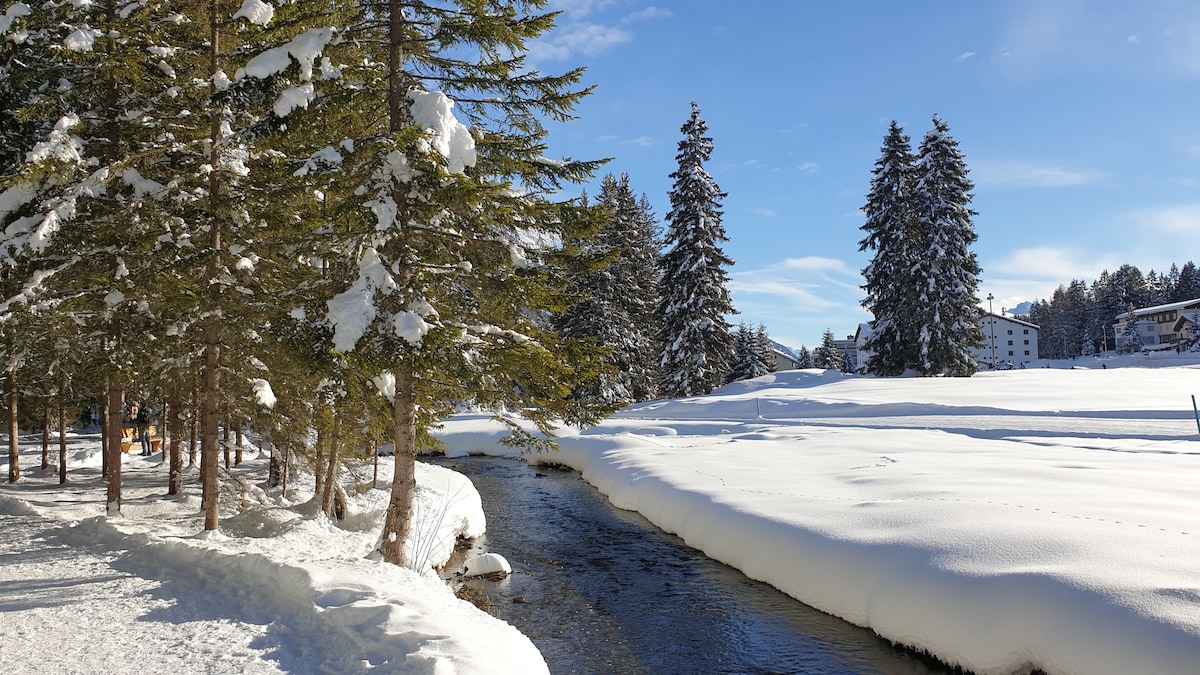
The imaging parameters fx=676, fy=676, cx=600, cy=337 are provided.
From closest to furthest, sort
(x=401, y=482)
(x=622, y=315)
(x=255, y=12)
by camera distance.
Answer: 1. (x=401, y=482)
2. (x=255, y=12)
3. (x=622, y=315)

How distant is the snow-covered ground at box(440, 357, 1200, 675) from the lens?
315 inches

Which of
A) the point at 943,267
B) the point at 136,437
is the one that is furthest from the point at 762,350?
the point at 136,437

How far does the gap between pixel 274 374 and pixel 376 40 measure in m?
6.92

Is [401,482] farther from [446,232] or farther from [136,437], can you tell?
[136,437]

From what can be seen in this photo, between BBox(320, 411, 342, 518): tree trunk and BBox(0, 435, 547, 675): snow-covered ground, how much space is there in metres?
1.80

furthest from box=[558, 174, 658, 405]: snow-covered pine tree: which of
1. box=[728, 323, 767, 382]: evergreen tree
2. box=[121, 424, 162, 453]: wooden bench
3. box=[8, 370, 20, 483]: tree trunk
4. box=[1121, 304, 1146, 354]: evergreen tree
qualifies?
box=[1121, 304, 1146, 354]: evergreen tree

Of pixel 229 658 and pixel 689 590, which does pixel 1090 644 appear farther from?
pixel 229 658

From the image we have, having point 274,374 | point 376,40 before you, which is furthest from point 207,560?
point 376,40

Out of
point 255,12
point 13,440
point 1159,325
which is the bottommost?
point 13,440

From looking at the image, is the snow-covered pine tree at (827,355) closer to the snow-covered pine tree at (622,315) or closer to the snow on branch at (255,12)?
the snow-covered pine tree at (622,315)

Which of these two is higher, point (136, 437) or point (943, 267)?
point (943, 267)

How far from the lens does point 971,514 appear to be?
11680 mm

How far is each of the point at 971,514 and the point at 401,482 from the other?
31.4 feet

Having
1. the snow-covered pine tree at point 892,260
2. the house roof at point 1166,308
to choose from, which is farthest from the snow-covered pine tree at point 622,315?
the house roof at point 1166,308
